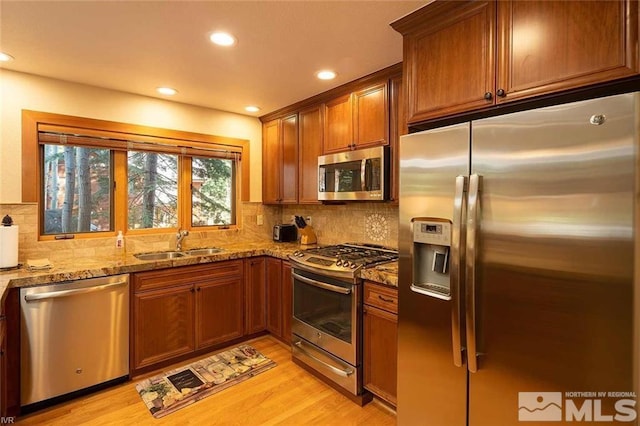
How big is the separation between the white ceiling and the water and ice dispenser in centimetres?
115

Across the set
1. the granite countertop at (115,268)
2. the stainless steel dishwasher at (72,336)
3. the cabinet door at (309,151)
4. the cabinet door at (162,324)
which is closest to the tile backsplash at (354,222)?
the cabinet door at (309,151)

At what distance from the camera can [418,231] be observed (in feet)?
5.50

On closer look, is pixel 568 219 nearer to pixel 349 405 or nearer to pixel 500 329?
pixel 500 329

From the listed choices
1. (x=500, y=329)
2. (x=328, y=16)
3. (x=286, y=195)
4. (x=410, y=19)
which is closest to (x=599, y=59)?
(x=410, y=19)

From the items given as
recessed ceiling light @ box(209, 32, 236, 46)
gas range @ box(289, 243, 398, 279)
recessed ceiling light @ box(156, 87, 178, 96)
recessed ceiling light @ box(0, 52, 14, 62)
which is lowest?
gas range @ box(289, 243, 398, 279)

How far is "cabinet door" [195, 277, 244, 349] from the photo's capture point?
2.89 m

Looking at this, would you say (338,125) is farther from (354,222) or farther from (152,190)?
(152,190)

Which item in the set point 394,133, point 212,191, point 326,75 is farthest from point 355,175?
point 212,191

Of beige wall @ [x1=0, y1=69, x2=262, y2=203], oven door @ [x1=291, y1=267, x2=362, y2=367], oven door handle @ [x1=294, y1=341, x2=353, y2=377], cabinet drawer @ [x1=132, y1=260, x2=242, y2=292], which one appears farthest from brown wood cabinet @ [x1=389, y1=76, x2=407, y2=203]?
beige wall @ [x1=0, y1=69, x2=262, y2=203]

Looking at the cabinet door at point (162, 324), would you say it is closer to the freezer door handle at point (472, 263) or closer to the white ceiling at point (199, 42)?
the white ceiling at point (199, 42)

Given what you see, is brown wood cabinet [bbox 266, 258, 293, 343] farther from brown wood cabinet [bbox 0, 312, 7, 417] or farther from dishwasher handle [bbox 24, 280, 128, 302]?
brown wood cabinet [bbox 0, 312, 7, 417]

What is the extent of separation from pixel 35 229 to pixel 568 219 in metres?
3.50

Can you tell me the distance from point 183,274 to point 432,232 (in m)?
2.15

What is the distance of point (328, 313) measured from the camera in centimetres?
246
